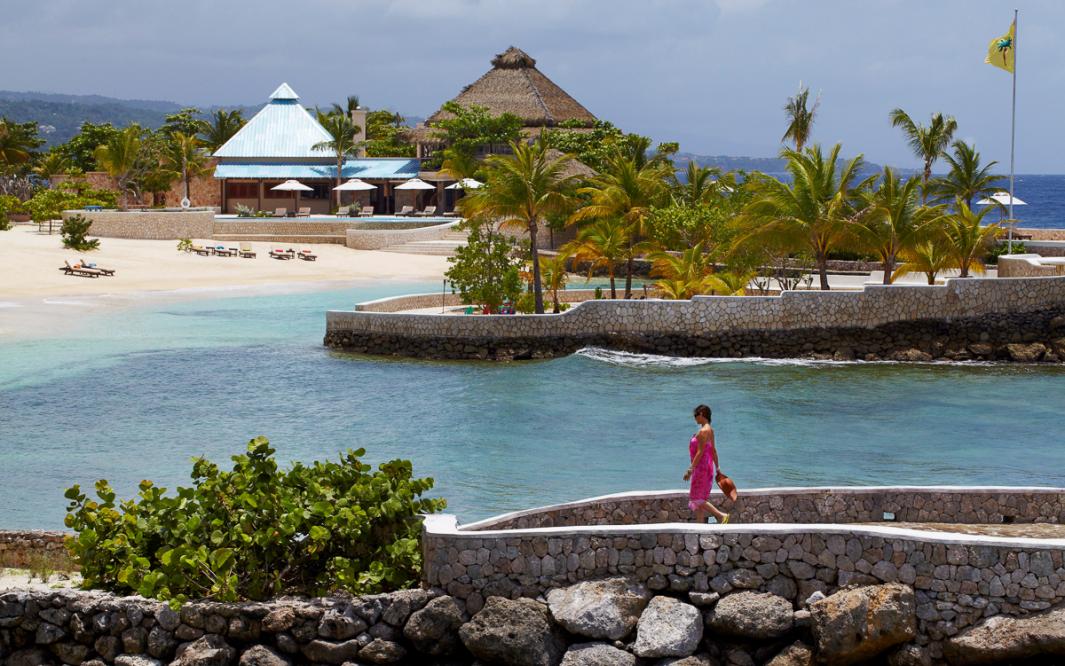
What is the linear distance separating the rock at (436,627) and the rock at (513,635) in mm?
118

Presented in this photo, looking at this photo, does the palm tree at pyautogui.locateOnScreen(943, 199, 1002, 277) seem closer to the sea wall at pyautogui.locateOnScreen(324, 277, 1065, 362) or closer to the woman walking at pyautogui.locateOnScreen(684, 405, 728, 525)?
the sea wall at pyautogui.locateOnScreen(324, 277, 1065, 362)

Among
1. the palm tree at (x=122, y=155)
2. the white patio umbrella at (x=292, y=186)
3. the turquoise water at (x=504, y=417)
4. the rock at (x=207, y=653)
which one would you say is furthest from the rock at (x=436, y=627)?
the white patio umbrella at (x=292, y=186)

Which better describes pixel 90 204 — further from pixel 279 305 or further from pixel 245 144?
pixel 279 305

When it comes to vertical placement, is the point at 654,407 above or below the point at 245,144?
below

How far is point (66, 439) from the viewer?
2238 cm

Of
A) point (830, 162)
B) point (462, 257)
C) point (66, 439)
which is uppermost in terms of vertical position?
point (830, 162)

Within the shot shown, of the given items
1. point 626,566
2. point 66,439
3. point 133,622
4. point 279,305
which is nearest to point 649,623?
point 626,566

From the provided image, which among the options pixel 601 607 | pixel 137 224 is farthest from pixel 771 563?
pixel 137 224

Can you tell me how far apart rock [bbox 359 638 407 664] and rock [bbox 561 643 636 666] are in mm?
1279

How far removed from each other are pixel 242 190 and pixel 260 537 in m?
60.8

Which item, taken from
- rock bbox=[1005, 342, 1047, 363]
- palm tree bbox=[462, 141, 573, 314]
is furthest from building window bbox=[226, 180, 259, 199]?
rock bbox=[1005, 342, 1047, 363]

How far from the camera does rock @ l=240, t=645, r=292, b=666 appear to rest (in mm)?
10359

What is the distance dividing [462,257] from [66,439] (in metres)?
→ 11.6

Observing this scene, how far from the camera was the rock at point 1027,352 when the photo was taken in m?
29.9
